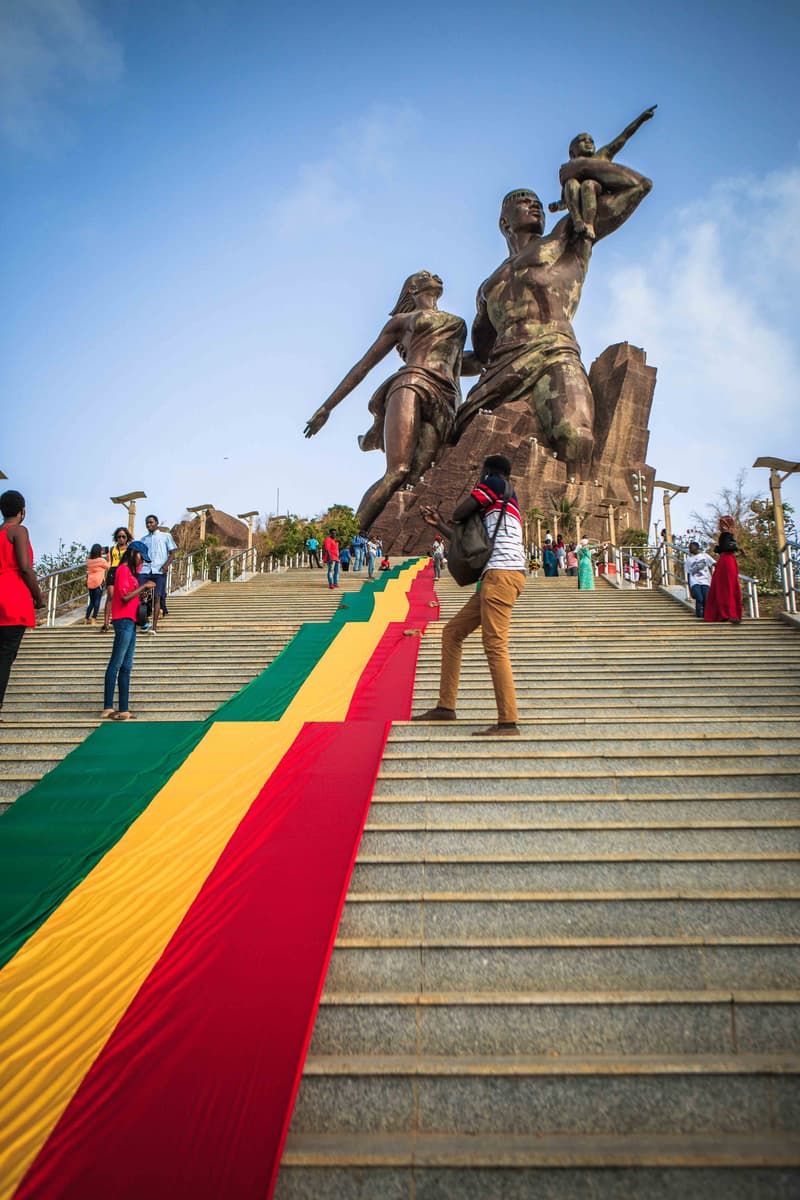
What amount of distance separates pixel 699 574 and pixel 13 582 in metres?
7.35

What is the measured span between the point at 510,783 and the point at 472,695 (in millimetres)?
1919

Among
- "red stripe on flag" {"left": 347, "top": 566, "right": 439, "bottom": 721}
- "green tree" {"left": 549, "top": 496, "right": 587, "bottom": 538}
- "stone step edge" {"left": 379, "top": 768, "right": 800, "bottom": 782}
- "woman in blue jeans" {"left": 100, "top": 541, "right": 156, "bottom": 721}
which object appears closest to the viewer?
"stone step edge" {"left": 379, "top": 768, "right": 800, "bottom": 782}

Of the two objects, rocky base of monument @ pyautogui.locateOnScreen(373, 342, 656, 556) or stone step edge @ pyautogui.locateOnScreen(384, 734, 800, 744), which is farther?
rocky base of monument @ pyautogui.locateOnScreen(373, 342, 656, 556)

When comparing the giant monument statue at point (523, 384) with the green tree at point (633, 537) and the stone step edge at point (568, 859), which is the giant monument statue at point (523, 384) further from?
the stone step edge at point (568, 859)

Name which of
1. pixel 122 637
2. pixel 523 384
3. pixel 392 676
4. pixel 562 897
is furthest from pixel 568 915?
pixel 523 384

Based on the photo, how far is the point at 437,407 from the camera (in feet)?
83.6

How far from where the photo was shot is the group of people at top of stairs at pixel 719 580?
788cm

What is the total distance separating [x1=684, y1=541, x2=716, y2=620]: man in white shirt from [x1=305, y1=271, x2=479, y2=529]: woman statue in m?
16.6

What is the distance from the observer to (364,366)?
2673 centimetres

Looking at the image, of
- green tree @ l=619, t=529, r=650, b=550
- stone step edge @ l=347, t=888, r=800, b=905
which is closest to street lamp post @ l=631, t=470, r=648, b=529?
green tree @ l=619, t=529, r=650, b=550

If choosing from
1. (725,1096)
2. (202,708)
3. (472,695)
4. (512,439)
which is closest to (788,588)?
(472,695)

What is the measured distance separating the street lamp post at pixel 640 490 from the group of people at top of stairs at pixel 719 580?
51.2 ft

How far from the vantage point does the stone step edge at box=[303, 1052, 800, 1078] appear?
1.96m

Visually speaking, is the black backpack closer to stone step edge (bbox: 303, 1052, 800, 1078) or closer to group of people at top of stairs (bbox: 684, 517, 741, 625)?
stone step edge (bbox: 303, 1052, 800, 1078)
